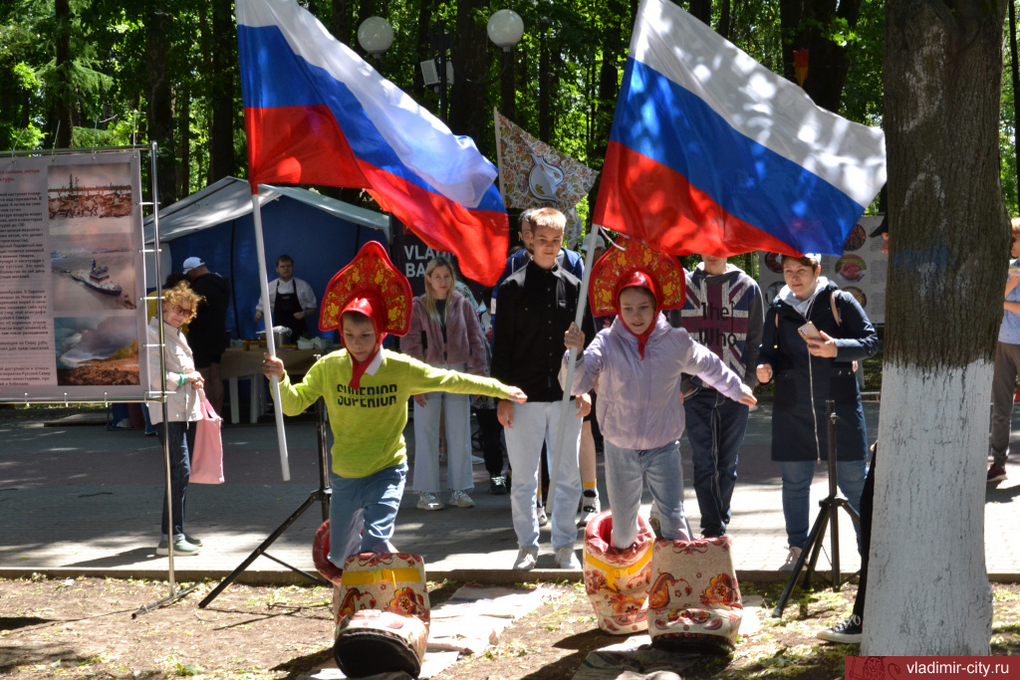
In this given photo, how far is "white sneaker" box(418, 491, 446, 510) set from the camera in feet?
29.3

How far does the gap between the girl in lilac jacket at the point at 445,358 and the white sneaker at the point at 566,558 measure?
2.38m

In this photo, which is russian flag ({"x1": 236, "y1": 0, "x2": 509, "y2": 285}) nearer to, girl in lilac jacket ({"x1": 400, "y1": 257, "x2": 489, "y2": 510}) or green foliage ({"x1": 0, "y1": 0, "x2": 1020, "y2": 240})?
girl in lilac jacket ({"x1": 400, "y1": 257, "x2": 489, "y2": 510})

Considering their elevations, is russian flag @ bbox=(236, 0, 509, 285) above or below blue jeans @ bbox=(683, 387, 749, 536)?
above


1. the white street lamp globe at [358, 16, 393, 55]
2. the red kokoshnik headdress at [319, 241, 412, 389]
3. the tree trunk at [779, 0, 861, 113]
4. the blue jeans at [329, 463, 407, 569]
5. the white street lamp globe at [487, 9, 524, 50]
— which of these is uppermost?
the tree trunk at [779, 0, 861, 113]

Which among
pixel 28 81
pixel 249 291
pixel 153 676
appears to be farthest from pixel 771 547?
pixel 28 81

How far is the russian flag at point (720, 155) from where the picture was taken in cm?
533

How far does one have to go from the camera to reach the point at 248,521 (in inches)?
344

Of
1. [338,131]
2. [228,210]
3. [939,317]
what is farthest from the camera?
[228,210]

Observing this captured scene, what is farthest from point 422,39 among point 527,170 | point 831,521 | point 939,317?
point 939,317

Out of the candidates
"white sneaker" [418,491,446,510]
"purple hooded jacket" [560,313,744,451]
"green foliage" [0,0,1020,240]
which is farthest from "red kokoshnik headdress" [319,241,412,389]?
"green foliage" [0,0,1020,240]

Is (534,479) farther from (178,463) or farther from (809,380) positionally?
(178,463)

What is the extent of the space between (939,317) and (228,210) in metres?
13.5

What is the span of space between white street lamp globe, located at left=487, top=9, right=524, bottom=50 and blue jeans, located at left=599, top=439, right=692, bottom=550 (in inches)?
373

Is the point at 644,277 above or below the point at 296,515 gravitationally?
above
